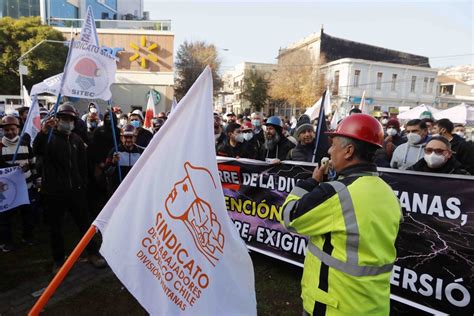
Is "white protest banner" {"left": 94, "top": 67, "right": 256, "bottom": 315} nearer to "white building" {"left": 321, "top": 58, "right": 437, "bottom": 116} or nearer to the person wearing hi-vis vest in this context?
the person wearing hi-vis vest

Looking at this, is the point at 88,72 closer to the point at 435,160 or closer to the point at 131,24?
the point at 435,160

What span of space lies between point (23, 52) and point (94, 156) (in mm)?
32911

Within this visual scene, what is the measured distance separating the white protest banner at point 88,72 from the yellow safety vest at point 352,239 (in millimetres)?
4295

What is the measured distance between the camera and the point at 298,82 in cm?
4197

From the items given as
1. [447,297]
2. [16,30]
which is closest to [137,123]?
[447,297]

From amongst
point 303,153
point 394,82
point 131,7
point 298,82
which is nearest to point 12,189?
point 303,153

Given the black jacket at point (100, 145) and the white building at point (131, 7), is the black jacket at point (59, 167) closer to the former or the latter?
the black jacket at point (100, 145)

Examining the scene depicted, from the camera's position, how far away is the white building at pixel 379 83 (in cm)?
4584

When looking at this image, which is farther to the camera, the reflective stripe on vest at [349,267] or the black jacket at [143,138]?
the black jacket at [143,138]

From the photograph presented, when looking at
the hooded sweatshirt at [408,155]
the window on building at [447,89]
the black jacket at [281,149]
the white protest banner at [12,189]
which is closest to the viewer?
the white protest banner at [12,189]

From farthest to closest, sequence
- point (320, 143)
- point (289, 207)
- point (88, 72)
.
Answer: point (88, 72), point (320, 143), point (289, 207)

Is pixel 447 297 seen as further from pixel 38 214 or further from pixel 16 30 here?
pixel 16 30

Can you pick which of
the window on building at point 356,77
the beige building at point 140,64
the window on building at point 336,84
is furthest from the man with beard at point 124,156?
the window on building at point 356,77

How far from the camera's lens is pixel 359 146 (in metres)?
1.90
